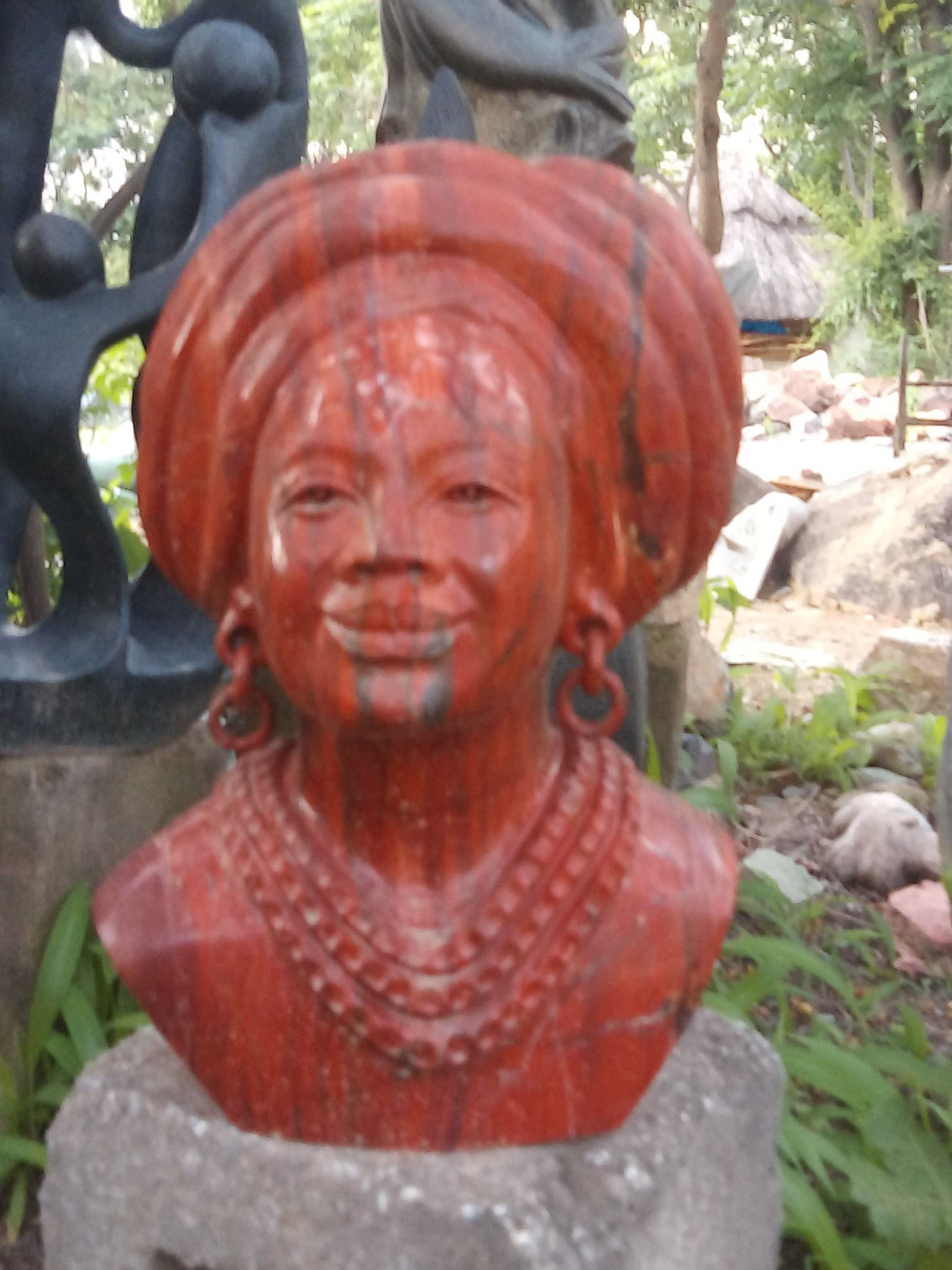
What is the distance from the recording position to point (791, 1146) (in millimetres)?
1332

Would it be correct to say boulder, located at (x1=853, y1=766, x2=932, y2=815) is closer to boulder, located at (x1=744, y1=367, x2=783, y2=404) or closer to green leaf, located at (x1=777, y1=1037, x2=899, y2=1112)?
green leaf, located at (x1=777, y1=1037, x2=899, y2=1112)

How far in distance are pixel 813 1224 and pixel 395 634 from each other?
889 millimetres

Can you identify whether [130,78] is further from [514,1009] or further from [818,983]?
[514,1009]

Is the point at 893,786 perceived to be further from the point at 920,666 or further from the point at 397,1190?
the point at 397,1190

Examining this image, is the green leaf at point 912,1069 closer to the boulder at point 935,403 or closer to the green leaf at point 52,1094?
the green leaf at point 52,1094

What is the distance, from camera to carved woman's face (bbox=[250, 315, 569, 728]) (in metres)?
0.71

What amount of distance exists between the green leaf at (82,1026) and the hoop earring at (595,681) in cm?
85

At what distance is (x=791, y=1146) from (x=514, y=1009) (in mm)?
697

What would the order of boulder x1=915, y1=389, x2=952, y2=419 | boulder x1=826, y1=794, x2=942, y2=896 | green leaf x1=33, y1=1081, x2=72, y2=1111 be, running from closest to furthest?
green leaf x1=33, y1=1081, x2=72, y2=1111, boulder x1=826, y1=794, x2=942, y2=896, boulder x1=915, y1=389, x2=952, y2=419

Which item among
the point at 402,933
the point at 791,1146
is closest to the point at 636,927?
the point at 402,933

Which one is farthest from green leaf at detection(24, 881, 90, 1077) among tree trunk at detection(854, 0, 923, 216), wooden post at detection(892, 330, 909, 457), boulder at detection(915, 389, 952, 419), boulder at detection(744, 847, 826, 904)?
tree trunk at detection(854, 0, 923, 216)

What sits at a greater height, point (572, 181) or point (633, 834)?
point (572, 181)

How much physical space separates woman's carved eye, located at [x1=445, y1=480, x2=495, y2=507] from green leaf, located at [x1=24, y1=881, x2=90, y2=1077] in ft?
3.10

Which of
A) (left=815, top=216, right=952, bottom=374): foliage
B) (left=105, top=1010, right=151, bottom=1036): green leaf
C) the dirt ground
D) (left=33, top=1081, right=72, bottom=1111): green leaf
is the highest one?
(left=815, top=216, right=952, bottom=374): foliage
